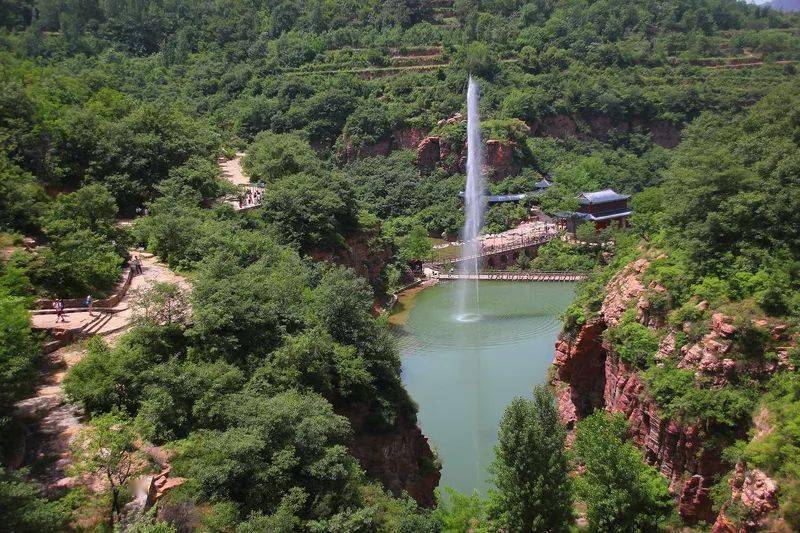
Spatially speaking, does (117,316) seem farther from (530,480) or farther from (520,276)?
(520,276)

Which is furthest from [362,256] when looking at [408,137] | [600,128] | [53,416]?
[600,128]

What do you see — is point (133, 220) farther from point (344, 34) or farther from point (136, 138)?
point (344, 34)

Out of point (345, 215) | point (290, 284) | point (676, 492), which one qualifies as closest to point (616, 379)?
point (676, 492)

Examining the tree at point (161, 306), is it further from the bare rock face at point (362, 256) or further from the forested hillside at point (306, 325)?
the bare rock face at point (362, 256)

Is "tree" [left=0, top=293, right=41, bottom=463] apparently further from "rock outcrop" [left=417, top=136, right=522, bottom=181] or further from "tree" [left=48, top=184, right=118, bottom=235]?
"rock outcrop" [left=417, top=136, right=522, bottom=181]

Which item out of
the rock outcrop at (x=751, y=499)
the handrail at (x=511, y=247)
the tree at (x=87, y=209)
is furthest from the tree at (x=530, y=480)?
the handrail at (x=511, y=247)

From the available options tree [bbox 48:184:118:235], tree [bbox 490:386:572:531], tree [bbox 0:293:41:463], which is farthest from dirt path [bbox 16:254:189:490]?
tree [bbox 490:386:572:531]
